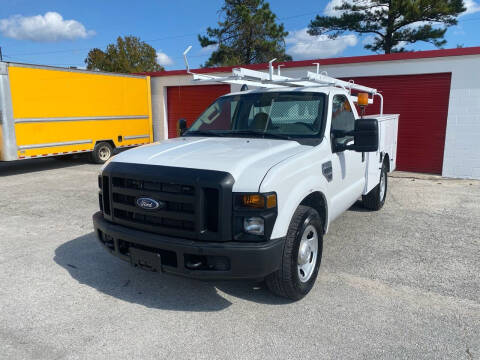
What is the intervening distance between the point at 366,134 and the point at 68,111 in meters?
9.64

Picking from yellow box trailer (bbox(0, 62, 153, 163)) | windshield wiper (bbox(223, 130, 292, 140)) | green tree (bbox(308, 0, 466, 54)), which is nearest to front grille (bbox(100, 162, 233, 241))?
windshield wiper (bbox(223, 130, 292, 140))

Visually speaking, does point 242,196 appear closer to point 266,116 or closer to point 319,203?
point 319,203

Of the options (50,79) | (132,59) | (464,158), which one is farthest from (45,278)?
(132,59)

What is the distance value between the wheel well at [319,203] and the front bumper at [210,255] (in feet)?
2.60

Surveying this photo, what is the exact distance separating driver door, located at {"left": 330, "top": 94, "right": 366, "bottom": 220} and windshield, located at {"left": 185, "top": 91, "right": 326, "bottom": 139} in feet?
0.80

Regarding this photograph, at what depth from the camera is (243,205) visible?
116 inches

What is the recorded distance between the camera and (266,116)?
176 inches

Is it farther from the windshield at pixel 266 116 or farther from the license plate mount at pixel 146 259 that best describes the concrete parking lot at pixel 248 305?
the windshield at pixel 266 116

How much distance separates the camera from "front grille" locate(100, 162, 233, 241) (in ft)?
9.73

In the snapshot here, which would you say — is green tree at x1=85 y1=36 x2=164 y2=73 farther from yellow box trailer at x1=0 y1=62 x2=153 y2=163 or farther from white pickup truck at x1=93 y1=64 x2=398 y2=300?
white pickup truck at x1=93 y1=64 x2=398 y2=300

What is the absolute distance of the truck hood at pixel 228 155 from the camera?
3.04 m

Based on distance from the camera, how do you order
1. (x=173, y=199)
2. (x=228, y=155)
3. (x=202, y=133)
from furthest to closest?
(x=202, y=133), (x=228, y=155), (x=173, y=199)

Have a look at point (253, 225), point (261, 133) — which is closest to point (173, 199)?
point (253, 225)

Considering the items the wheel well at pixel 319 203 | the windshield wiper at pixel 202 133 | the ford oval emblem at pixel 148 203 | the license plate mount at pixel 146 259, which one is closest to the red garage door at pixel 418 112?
the windshield wiper at pixel 202 133
